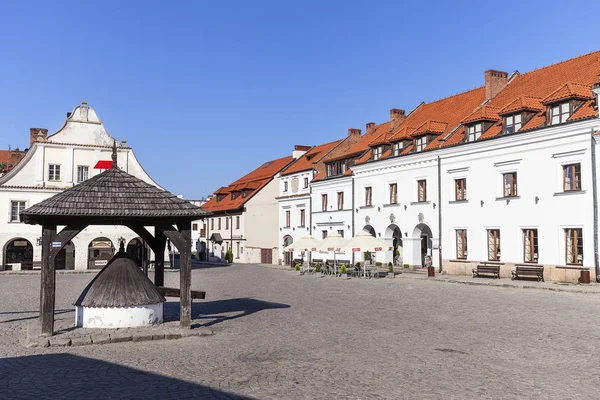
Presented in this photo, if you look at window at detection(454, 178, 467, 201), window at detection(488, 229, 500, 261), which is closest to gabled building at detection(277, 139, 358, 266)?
window at detection(454, 178, 467, 201)

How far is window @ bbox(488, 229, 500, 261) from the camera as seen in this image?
1319 inches

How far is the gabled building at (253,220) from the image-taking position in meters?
59.5

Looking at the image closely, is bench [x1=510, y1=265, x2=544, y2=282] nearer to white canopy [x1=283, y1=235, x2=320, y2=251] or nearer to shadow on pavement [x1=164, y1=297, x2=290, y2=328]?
white canopy [x1=283, y1=235, x2=320, y2=251]

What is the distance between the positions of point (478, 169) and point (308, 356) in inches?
1030

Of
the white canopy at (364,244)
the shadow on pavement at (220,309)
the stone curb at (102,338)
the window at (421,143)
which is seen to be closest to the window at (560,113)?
the window at (421,143)

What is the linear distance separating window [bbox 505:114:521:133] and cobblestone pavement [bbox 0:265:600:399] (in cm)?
1508

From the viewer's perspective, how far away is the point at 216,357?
1122cm

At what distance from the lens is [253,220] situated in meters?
60.8


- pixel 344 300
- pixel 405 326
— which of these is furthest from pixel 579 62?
pixel 405 326

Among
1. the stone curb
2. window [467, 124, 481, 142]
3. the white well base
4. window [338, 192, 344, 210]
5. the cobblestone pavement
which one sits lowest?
the cobblestone pavement

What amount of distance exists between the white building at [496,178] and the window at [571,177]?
52 millimetres

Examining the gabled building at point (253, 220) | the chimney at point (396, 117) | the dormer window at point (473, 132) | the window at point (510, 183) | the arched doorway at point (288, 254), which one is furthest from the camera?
the gabled building at point (253, 220)

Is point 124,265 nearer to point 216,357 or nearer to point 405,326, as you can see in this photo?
point 216,357

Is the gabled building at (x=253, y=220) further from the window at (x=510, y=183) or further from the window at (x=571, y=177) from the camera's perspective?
the window at (x=571, y=177)
